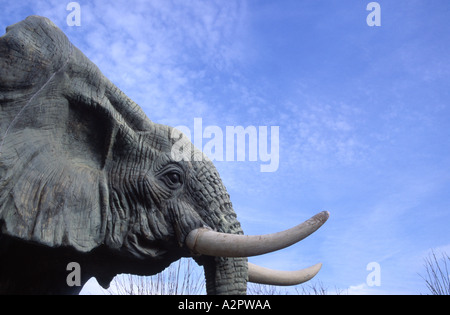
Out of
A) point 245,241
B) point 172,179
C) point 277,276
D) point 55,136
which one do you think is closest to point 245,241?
point 245,241

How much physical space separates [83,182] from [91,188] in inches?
3.0

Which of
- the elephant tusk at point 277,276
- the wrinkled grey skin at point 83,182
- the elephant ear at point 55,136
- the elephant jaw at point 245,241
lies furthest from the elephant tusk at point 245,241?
the elephant tusk at point 277,276

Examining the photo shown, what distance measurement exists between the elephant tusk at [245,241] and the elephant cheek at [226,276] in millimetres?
225

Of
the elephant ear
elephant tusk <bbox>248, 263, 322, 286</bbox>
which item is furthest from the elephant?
elephant tusk <bbox>248, 263, 322, 286</bbox>

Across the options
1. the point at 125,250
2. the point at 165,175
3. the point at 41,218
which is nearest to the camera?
the point at 41,218

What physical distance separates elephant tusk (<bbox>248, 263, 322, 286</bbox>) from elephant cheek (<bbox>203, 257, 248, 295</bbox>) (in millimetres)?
563

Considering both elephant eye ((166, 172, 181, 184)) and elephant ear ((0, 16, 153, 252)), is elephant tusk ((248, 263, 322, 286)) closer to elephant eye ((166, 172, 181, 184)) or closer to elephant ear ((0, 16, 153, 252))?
elephant eye ((166, 172, 181, 184))
